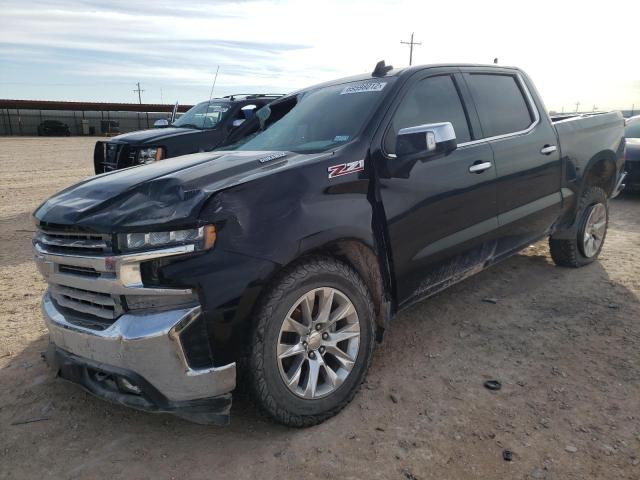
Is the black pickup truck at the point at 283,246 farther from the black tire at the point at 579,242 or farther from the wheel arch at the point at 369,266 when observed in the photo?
the black tire at the point at 579,242

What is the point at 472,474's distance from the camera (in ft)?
7.80

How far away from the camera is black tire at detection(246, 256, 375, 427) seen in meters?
2.49

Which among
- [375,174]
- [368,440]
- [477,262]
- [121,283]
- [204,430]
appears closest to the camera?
[121,283]

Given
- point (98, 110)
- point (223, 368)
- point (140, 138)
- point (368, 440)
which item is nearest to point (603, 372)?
point (368, 440)

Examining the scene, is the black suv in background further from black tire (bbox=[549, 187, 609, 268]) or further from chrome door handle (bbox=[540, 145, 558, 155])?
black tire (bbox=[549, 187, 609, 268])

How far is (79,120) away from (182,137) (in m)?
38.7

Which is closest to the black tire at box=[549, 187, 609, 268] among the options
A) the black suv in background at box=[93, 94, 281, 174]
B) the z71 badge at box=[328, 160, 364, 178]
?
the z71 badge at box=[328, 160, 364, 178]

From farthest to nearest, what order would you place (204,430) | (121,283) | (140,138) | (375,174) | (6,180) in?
(6,180)
(140,138)
(375,174)
(204,430)
(121,283)

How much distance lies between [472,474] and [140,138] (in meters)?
6.59

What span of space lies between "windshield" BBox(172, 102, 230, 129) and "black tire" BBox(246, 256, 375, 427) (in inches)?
240

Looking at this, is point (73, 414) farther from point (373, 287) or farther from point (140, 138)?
point (140, 138)

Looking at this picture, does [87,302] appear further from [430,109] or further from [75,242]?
[430,109]

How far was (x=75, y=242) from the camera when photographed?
2529 mm

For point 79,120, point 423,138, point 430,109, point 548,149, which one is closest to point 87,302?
point 423,138
